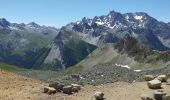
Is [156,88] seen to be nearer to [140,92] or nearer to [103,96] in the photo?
[140,92]

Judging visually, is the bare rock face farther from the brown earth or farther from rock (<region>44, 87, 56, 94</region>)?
the brown earth

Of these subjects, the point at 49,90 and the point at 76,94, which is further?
the point at 49,90

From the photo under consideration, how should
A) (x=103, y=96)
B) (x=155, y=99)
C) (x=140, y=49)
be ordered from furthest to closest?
(x=140, y=49), (x=103, y=96), (x=155, y=99)

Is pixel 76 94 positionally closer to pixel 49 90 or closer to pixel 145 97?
pixel 49 90

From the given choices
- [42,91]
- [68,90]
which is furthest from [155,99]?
[42,91]

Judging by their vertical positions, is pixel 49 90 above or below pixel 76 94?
above

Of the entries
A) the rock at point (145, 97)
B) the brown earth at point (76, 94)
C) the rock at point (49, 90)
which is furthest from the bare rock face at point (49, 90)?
the rock at point (145, 97)

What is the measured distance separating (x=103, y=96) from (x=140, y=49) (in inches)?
6142

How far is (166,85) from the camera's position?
36906mm

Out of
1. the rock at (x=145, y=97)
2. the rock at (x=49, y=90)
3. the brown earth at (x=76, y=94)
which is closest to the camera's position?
the rock at (x=145, y=97)

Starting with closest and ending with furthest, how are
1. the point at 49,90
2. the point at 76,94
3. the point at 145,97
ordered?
the point at 145,97 < the point at 76,94 < the point at 49,90

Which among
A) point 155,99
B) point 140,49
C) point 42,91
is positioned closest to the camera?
point 155,99

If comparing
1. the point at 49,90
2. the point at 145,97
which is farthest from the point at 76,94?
the point at 145,97

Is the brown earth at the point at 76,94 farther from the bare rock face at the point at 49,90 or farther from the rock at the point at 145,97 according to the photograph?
the rock at the point at 145,97
